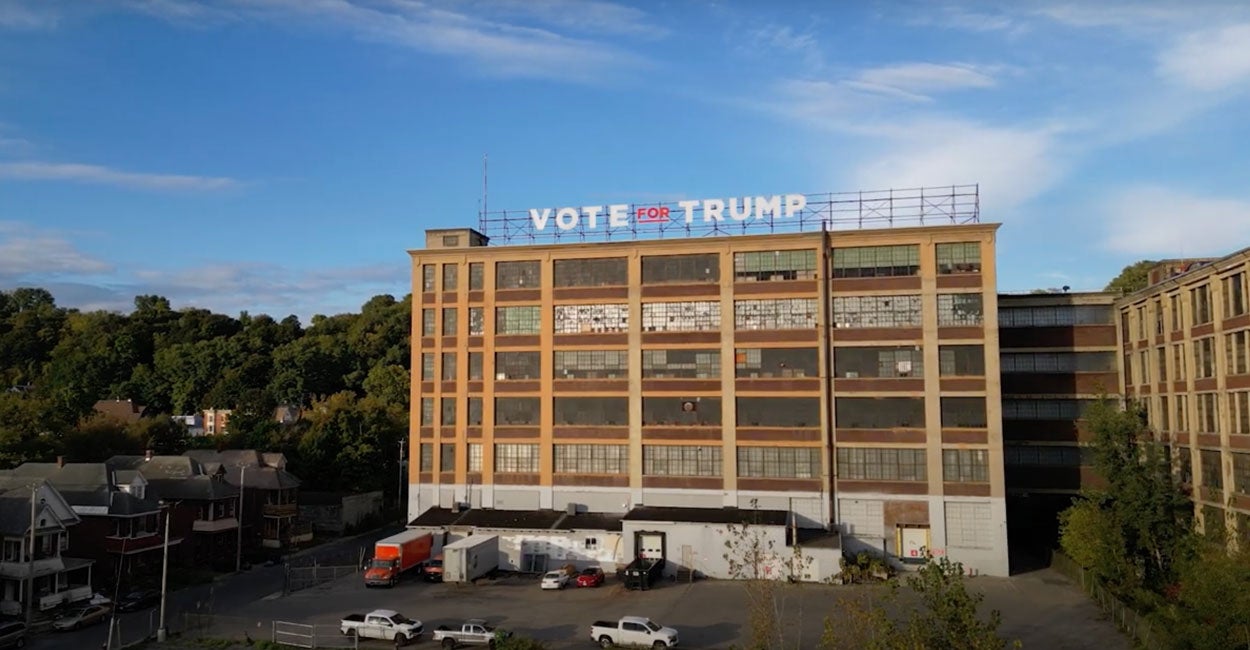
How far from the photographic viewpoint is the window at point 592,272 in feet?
236

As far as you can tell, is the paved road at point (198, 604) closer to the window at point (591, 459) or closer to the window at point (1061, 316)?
the window at point (591, 459)

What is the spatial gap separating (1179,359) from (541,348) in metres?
49.1

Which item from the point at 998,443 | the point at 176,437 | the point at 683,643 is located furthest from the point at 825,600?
the point at 176,437

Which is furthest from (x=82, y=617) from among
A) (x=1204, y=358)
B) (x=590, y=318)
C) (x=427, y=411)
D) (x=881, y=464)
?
(x=1204, y=358)

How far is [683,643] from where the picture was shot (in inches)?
1795

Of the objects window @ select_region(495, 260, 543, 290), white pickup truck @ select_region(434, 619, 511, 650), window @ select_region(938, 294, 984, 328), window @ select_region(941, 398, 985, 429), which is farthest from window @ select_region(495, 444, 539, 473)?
window @ select_region(938, 294, 984, 328)

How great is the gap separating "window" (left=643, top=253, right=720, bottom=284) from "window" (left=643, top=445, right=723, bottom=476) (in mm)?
13863

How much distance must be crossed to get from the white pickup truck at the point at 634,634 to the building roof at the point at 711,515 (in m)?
17.8

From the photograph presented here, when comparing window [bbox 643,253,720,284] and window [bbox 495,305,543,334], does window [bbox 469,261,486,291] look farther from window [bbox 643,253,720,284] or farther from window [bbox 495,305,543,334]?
window [bbox 643,253,720,284]

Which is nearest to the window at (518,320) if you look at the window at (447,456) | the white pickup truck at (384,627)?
the window at (447,456)

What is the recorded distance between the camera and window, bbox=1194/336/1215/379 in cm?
5732

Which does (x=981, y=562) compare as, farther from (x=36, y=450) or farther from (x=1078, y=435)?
(x=36, y=450)

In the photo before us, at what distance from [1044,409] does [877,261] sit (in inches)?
780

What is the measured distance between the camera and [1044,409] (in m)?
71.2
